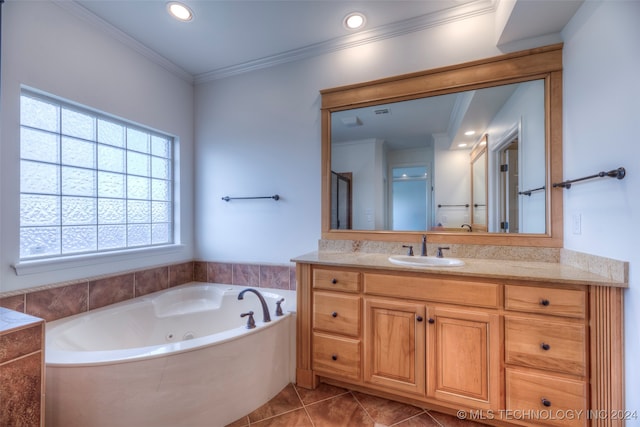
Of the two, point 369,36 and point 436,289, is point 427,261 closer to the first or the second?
point 436,289

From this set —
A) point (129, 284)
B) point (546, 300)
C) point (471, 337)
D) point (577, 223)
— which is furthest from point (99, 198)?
point (577, 223)

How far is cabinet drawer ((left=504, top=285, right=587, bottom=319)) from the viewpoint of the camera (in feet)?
4.15

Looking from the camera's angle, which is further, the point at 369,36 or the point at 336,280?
the point at 369,36

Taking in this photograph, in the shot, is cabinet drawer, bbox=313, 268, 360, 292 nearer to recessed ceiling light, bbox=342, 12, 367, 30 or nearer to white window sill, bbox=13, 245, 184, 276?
white window sill, bbox=13, 245, 184, 276

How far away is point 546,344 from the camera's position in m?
1.31

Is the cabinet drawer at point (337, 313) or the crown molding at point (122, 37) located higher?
the crown molding at point (122, 37)

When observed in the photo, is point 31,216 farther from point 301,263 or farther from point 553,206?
point 553,206

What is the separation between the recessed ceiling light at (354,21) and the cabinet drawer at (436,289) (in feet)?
6.08

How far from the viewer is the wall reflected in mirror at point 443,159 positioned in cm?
180

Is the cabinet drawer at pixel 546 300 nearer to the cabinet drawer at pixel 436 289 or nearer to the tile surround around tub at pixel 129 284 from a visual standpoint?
the cabinet drawer at pixel 436 289

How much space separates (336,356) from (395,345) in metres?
0.40

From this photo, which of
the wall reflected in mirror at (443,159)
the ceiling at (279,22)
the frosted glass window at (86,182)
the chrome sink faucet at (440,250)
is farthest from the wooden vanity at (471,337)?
the frosted glass window at (86,182)

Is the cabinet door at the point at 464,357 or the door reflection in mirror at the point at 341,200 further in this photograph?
the door reflection in mirror at the point at 341,200

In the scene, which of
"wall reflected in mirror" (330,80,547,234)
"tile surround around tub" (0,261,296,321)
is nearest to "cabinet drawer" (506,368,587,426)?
"wall reflected in mirror" (330,80,547,234)
